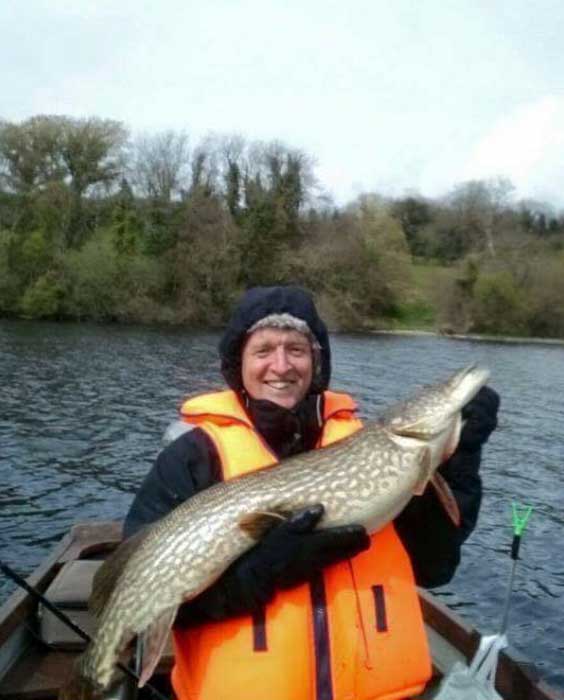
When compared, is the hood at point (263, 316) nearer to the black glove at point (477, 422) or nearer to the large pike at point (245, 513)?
the large pike at point (245, 513)

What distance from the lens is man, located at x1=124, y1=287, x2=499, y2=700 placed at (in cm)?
270

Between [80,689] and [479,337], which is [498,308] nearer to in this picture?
[479,337]

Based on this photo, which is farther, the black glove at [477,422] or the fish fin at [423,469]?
the black glove at [477,422]

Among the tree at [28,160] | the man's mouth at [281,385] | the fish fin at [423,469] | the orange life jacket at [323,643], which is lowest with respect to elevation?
the orange life jacket at [323,643]

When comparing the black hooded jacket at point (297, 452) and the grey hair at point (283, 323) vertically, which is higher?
the grey hair at point (283, 323)

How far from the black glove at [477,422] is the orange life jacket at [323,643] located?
0.53 m

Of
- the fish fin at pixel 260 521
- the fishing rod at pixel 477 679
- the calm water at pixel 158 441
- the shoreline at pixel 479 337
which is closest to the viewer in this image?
the fish fin at pixel 260 521

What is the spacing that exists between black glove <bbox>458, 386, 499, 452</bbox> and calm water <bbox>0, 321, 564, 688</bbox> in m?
5.43

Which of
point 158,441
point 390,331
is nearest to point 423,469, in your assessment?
point 158,441

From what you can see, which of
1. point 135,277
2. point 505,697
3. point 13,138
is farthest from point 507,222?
point 505,697

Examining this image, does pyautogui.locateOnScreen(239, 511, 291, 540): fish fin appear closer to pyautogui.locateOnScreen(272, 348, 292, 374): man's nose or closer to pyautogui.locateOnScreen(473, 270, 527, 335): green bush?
pyautogui.locateOnScreen(272, 348, 292, 374): man's nose

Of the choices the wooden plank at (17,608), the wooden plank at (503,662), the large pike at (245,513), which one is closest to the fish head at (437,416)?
the large pike at (245,513)

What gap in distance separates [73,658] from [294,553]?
2.68 metres

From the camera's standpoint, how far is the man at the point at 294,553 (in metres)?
2.70
